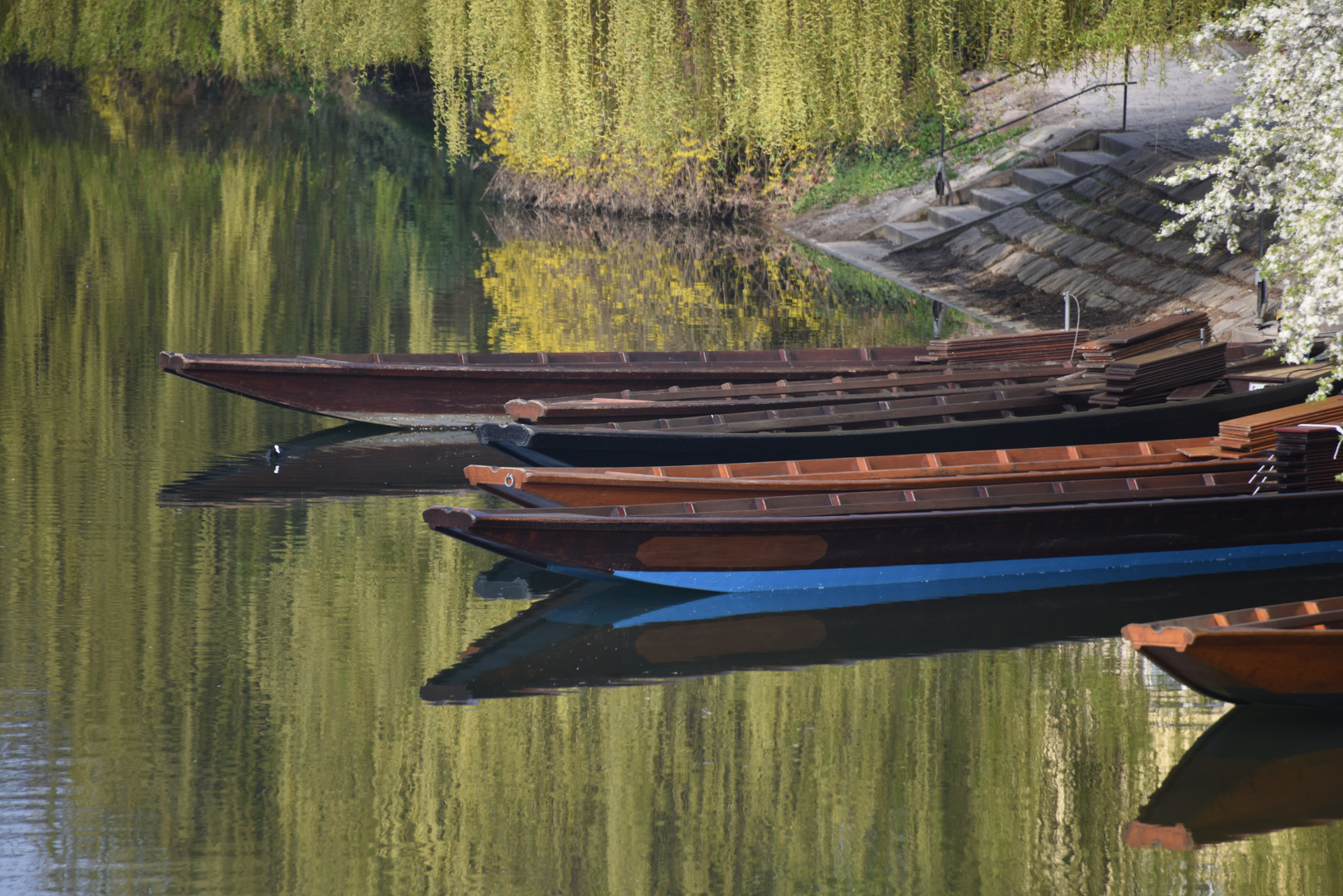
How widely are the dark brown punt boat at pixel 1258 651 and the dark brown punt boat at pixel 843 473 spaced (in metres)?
2.48

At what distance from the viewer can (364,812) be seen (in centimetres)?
544

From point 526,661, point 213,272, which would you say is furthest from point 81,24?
point 526,661

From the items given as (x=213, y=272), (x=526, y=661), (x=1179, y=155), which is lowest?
(x=526, y=661)

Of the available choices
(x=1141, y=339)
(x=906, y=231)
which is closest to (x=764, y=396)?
(x=1141, y=339)

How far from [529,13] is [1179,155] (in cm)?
781

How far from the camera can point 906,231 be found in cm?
2073

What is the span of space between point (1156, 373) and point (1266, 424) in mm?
1013

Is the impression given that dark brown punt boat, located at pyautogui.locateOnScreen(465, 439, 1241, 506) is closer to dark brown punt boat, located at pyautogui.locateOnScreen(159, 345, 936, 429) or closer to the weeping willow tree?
dark brown punt boat, located at pyautogui.locateOnScreen(159, 345, 936, 429)

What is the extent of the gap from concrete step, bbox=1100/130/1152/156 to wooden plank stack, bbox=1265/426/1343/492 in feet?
36.5

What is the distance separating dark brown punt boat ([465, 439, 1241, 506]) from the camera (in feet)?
26.3

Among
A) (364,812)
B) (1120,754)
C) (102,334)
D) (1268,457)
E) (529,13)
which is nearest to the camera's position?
(364,812)

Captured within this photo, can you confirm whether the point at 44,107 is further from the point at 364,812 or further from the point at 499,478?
the point at 364,812

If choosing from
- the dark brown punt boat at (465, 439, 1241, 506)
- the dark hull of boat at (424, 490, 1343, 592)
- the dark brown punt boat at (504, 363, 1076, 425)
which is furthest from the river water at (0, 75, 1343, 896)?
the dark brown punt boat at (504, 363, 1076, 425)

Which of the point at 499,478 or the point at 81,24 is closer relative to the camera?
the point at 499,478
